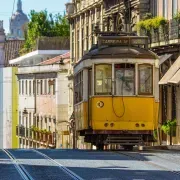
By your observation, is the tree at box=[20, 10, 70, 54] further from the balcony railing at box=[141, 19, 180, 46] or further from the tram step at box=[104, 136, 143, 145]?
→ the tram step at box=[104, 136, 143, 145]

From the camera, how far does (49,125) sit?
79312 mm

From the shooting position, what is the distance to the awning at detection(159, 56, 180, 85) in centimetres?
4419

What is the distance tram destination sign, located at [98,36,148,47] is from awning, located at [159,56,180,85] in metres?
7.86

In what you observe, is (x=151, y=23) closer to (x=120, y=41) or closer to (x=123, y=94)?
(x=120, y=41)

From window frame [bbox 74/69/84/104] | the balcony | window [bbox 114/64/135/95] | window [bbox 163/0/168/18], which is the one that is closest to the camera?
window [bbox 114/64/135/95]

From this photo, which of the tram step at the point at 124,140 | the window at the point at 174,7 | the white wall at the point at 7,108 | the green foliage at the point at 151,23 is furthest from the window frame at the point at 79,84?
the white wall at the point at 7,108

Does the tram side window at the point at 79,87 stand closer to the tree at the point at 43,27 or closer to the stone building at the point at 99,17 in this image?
the stone building at the point at 99,17

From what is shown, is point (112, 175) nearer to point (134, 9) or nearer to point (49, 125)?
point (134, 9)

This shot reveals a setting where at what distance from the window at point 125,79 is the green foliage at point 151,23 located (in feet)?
46.8

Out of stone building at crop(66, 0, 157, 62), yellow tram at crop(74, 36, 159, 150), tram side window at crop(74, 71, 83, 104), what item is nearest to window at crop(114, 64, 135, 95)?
yellow tram at crop(74, 36, 159, 150)

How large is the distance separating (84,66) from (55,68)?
142ft

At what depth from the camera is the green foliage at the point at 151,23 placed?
161 feet

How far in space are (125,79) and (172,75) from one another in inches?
419

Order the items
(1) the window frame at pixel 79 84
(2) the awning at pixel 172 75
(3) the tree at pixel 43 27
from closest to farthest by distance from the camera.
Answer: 1. (1) the window frame at pixel 79 84
2. (2) the awning at pixel 172 75
3. (3) the tree at pixel 43 27
